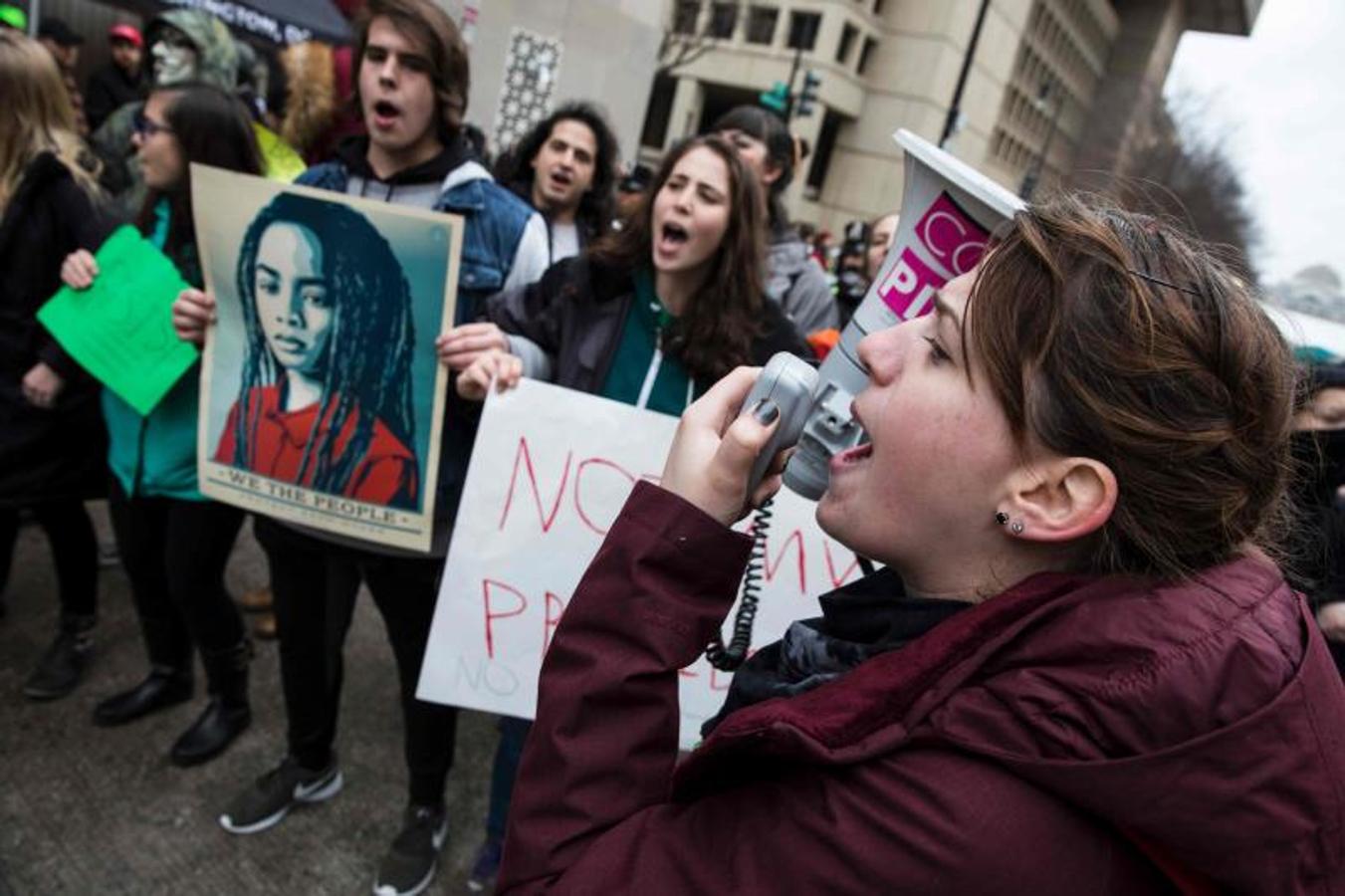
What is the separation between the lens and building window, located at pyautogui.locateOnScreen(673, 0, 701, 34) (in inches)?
1081

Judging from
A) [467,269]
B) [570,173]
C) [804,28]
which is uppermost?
[804,28]

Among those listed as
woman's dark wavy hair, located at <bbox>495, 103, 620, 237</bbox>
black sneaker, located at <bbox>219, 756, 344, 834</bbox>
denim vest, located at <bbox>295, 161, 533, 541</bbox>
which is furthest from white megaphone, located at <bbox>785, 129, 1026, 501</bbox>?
woman's dark wavy hair, located at <bbox>495, 103, 620, 237</bbox>

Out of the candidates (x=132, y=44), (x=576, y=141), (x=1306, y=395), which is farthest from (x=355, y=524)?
(x=132, y=44)

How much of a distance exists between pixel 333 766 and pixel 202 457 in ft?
3.46

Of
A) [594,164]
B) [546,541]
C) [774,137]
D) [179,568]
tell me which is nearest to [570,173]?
[594,164]

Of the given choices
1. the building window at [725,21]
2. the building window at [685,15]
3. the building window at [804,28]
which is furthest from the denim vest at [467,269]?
the building window at [725,21]

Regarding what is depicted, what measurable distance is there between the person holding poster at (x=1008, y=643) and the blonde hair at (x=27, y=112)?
2442mm

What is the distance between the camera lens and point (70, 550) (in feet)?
9.27

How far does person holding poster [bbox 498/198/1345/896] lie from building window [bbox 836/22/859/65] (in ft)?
119

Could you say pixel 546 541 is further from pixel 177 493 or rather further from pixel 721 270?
pixel 177 493

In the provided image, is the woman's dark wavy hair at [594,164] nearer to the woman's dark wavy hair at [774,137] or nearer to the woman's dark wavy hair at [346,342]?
the woman's dark wavy hair at [774,137]

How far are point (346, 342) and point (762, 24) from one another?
35808 mm

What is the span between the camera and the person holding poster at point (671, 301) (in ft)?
6.45

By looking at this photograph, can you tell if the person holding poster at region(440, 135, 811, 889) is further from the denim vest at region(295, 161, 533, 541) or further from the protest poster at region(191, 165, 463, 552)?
the protest poster at region(191, 165, 463, 552)
